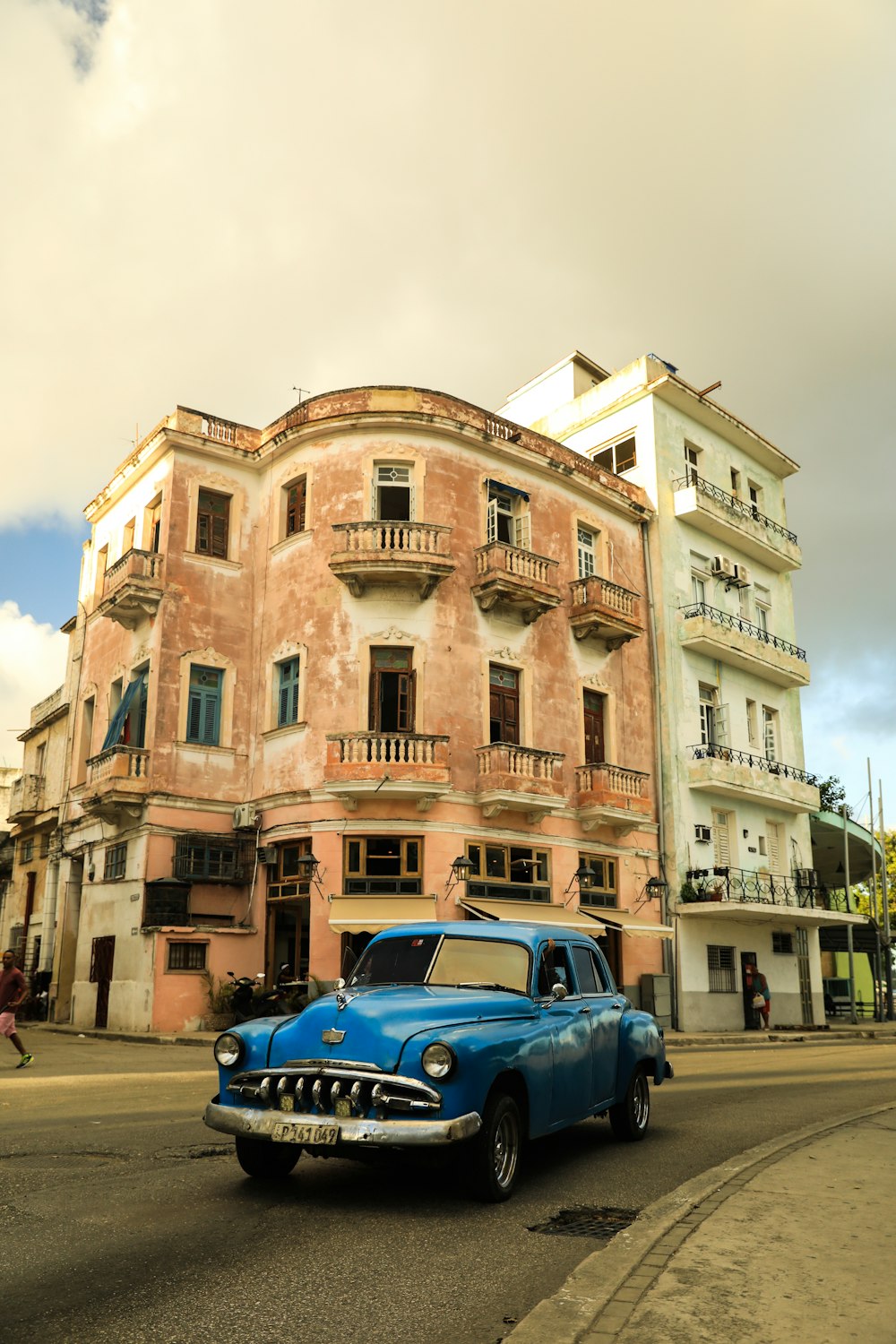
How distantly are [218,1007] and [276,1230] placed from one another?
18.2m

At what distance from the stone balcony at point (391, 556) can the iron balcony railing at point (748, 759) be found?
10313 millimetres

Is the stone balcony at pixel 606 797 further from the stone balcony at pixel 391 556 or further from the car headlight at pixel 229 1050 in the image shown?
the car headlight at pixel 229 1050

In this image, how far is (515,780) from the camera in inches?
978

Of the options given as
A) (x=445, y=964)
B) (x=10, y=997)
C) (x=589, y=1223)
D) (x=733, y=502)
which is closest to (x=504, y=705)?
(x=733, y=502)

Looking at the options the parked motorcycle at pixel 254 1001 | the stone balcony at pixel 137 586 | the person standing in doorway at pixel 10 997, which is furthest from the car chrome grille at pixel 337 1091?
the stone balcony at pixel 137 586

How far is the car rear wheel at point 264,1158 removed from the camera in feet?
23.5

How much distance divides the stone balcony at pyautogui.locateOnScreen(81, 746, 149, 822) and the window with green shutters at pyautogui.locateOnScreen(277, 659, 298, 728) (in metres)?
3.20

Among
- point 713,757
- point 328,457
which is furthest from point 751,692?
point 328,457

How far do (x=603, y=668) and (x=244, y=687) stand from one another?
31.2 ft

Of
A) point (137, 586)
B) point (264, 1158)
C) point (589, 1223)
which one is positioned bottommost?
point (589, 1223)

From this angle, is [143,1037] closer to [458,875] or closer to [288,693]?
[458,875]

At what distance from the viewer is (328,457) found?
26.3 metres

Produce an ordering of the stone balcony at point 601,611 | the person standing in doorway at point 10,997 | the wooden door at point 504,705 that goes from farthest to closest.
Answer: the stone balcony at point 601,611, the wooden door at point 504,705, the person standing in doorway at point 10,997

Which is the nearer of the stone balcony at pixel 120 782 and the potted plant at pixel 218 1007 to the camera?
the potted plant at pixel 218 1007
